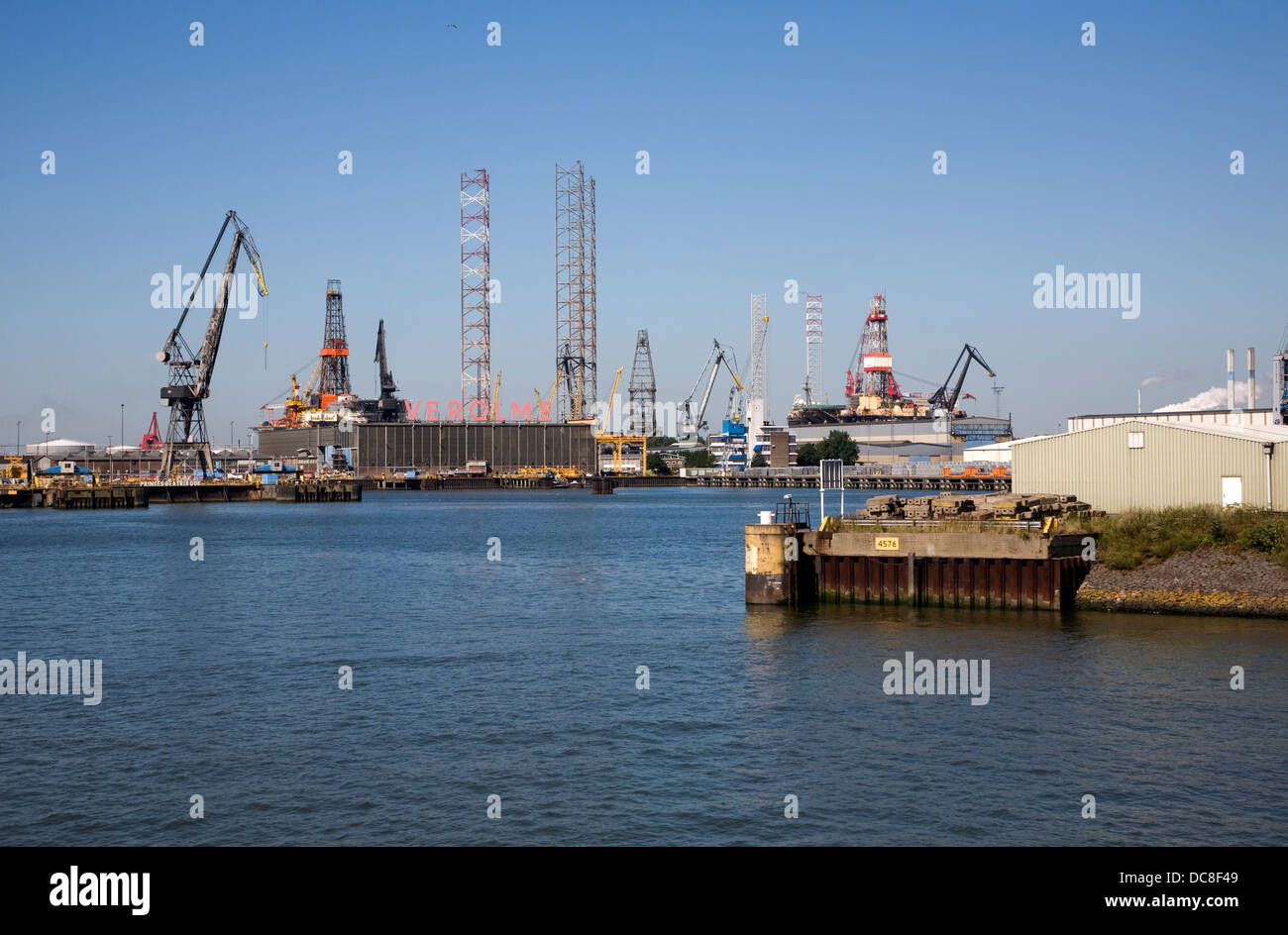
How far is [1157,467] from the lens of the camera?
39.8m

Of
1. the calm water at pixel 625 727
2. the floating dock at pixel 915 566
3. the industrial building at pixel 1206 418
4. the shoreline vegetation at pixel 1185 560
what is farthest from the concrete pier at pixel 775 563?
the industrial building at pixel 1206 418

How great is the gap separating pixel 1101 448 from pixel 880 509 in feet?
29.1

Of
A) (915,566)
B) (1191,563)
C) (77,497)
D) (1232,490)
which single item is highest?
(1232,490)

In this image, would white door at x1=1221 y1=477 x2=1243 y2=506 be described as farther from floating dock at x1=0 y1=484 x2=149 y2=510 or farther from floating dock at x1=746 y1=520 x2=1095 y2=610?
floating dock at x1=0 y1=484 x2=149 y2=510

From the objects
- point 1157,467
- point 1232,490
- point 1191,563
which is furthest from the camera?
point 1157,467

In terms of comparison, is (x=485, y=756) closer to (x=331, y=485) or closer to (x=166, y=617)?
(x=166, y=617)

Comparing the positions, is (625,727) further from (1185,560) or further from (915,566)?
(1185,560)

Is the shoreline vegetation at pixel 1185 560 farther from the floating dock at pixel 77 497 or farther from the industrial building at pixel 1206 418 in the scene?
the floating dock at pixel 77 497

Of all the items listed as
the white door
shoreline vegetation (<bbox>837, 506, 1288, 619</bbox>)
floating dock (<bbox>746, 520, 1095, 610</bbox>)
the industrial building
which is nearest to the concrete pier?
floating dock (<bbox>746, 520, 1095, 610</bbox>)

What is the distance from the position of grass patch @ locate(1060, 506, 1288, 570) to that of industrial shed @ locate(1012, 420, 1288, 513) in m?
2.72

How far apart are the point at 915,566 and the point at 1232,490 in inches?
478

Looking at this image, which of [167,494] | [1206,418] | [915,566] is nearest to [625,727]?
[915,566]

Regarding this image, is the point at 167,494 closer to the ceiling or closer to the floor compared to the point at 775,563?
closer to the ceiling
